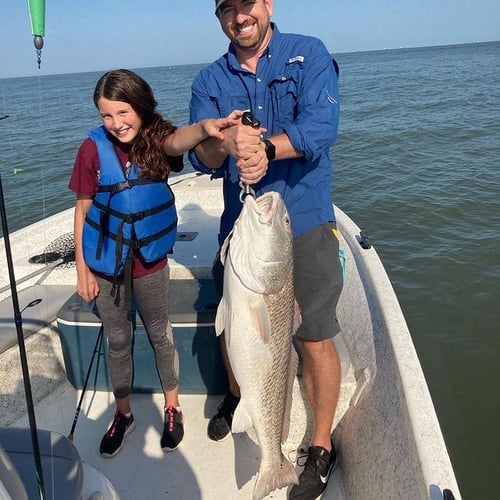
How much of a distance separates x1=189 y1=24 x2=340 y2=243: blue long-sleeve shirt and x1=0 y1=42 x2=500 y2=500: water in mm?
1655

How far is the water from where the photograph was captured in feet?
18.5

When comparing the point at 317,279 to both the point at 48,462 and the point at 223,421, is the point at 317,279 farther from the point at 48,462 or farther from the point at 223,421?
the point at 48,462

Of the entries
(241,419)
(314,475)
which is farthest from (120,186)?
(314,475)

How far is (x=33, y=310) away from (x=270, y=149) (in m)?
2.84

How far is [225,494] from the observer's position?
3.21m

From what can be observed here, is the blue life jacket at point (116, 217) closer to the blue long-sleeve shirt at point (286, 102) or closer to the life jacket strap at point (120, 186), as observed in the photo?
the life jacket strap at point (120, 186)

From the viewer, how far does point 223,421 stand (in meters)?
3.62

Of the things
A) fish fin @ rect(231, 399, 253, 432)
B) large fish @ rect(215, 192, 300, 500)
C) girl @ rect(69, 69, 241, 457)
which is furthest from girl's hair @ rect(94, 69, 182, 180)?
fish fin @ rect(231, 399, 253, 432)

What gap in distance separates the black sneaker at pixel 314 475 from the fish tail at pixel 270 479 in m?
0.47

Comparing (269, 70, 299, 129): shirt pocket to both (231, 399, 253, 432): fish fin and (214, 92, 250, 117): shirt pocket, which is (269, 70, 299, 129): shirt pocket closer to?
(214, 92, 250, 117): shirt pocket

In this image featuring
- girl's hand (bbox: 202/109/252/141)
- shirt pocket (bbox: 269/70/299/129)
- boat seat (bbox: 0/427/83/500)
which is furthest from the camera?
shirt pocket (bbox: 269/70/299/129)

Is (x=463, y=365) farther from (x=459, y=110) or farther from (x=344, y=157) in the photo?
(x=459, y=110)

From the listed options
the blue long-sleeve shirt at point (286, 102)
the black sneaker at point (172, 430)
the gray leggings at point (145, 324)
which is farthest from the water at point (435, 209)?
the black sneaker at point (172, 430)

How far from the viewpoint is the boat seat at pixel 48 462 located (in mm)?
1761
